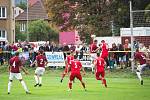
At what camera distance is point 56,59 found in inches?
1833

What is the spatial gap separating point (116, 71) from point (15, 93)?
16.0 metres

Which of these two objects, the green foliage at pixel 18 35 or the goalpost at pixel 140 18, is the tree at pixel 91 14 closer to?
the goalpost at pixel 140 18

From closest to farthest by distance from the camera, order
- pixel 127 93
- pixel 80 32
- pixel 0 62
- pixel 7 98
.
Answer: pixel 7 98 < pixel 127 93 < pixel 0 62 < pixel 80 32

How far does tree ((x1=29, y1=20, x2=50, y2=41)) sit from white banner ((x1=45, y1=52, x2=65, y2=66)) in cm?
6490

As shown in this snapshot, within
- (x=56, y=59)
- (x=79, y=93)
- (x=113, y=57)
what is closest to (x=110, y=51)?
(x=113, y=57)

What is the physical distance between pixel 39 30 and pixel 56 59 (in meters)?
65.8

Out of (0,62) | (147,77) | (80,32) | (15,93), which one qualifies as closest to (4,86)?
(15,93)

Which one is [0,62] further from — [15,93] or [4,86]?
[15,93]

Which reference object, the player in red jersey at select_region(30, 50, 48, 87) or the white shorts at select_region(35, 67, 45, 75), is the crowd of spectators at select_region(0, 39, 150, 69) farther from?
the white shorts at select_region(35, 67, 45, 75)

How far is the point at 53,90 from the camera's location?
3067 cm

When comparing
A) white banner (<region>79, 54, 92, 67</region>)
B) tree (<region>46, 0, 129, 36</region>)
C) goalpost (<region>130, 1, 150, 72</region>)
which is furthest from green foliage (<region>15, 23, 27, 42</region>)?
goalpost (<region>130, 1, 150, 72</region>)

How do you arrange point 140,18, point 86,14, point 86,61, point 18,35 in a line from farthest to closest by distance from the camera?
1. point 18,35
2. point 86,14
3. point 86,61
4. point 140,18

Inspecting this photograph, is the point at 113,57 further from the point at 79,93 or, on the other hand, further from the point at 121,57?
the point at 79,93

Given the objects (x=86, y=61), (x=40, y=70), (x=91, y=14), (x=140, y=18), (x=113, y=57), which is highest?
(x=91, y=14)
